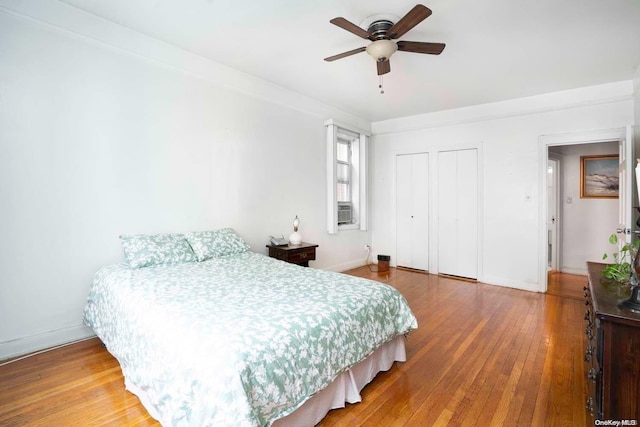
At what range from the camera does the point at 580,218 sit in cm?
504

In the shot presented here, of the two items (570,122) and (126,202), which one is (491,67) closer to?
(570,122)

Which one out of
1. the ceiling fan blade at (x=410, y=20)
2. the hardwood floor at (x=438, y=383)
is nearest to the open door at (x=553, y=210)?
the hardwood floor at (x=438, y=383)

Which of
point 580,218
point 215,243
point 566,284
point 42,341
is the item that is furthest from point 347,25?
point 580,218

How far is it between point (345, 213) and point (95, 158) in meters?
3.70

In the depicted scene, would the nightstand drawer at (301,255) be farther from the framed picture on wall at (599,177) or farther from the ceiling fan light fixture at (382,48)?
the framed picture on wall at (599,177)

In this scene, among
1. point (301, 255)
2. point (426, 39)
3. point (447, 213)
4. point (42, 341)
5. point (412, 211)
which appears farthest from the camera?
point (412, 211)

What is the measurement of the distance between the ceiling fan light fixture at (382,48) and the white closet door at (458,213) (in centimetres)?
287

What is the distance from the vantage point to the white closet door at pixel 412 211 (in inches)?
205

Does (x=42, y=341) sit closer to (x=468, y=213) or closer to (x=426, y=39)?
(x=426, y=39)

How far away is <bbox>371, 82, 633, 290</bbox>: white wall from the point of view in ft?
12.6

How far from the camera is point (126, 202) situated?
2.78 metres

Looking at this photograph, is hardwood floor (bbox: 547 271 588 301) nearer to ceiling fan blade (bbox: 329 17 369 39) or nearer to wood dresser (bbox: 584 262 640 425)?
wood dresser (bbox: 584 262 640 425)

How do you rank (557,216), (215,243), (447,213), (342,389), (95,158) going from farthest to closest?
(557,216), (447,213), (215,243), (95,158), (342,389)

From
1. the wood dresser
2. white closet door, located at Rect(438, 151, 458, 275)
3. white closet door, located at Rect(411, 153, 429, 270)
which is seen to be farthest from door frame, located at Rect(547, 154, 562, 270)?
the wood dresser
